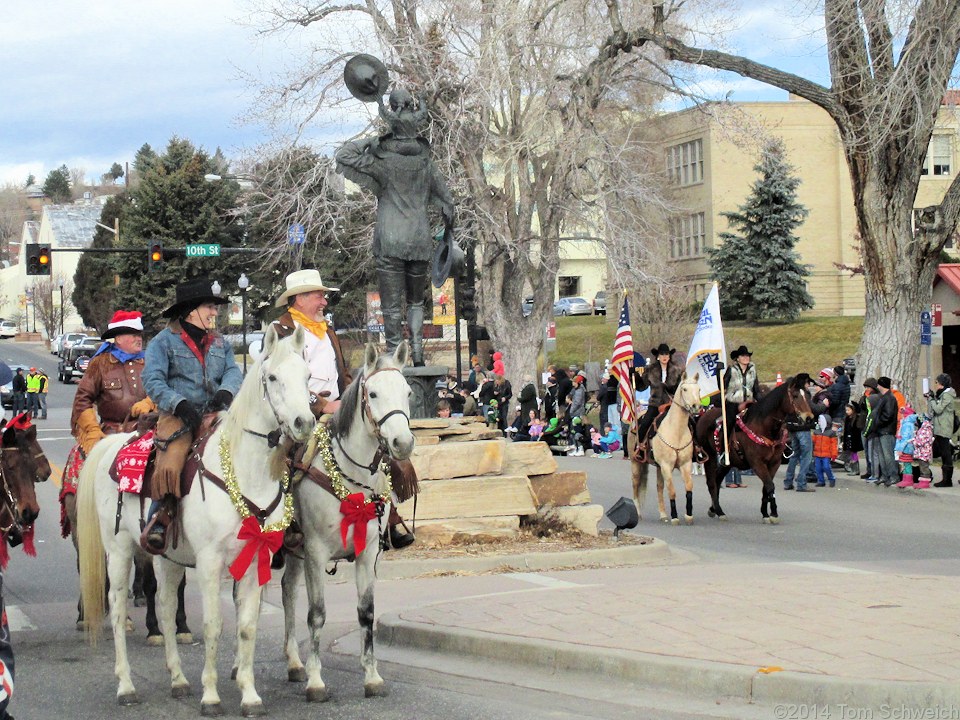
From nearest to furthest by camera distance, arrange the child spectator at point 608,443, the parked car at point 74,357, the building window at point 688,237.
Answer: the child spectator at point 608,443
the building window at point 688,237
the parked car at point 74,357

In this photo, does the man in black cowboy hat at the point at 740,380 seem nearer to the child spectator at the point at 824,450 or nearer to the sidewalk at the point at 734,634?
the child spectator at the point at 824,450

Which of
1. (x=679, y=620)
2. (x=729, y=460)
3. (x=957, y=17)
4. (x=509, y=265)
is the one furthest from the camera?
(x=509, y=265)

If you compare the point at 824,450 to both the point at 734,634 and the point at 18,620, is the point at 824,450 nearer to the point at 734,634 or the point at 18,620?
the point at 734,634

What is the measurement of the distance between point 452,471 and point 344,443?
18.9ft

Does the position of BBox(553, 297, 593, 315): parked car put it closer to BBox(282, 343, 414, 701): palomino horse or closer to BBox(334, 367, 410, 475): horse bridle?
BBox(282, 343, 414, 701): palomino horse

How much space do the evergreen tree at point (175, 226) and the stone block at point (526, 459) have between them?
5808cm

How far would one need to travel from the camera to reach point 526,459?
14.3 meters

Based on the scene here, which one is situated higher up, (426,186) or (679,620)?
(426,186)

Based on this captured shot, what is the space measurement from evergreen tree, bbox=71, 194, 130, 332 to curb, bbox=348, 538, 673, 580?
223ft

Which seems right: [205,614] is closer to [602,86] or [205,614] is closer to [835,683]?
[835,683]

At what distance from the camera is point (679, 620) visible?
914 cm

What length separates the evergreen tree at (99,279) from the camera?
3282 inches

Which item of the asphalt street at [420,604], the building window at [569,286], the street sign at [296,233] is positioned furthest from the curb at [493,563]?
the building window at [569,286]

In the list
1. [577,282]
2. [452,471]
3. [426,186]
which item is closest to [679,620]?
[452,471]
